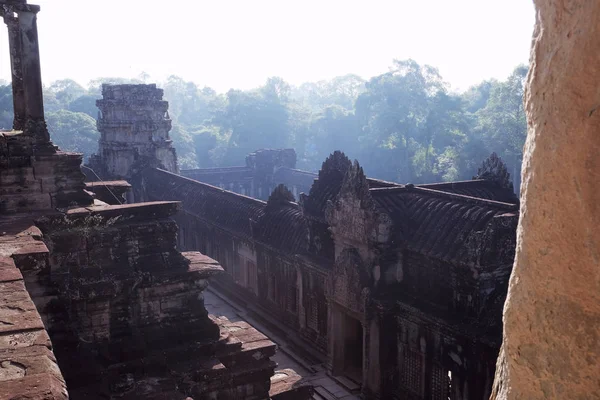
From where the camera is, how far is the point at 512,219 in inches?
388

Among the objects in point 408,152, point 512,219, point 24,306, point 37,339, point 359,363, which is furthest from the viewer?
point 408,152

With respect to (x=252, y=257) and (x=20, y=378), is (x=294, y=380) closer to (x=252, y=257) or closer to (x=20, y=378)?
(x=20, y=378)

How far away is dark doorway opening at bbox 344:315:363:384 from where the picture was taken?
12984 millimetres

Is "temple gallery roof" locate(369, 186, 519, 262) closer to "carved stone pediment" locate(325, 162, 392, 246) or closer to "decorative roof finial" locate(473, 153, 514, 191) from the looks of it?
"carved stone pediment" locate(325, 162, 392, 246)

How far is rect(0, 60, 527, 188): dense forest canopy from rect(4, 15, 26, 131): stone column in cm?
3603

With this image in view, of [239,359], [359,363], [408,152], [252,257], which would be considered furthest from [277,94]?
[239,359]

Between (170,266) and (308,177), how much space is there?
88.9 ft

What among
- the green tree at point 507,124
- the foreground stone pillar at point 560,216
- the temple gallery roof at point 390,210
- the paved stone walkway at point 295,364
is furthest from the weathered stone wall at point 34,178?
the green tree at point 507,124

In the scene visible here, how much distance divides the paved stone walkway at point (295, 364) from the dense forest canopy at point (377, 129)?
2757cm

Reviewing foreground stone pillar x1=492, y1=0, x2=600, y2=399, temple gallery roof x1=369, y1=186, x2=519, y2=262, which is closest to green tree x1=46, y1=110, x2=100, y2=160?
temple gallery roof x1=369, y1=186, x2=519, y2=262

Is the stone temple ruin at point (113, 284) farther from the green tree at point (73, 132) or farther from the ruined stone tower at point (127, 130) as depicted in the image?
the green tree at point (73, 132)

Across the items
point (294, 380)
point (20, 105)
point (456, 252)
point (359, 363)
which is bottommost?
point (359, 363)

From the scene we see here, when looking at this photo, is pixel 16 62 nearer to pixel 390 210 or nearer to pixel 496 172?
pixel 390 210

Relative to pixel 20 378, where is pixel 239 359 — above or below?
below
